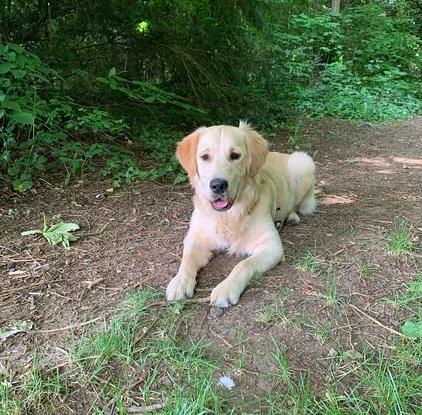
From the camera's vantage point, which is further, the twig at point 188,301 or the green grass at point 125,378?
the twig at point 188,301

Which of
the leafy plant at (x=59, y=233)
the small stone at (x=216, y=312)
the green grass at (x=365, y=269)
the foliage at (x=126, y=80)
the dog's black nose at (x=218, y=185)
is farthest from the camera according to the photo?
the foliage at (x=126, y=80)

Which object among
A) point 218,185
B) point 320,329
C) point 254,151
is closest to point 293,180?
point 254,151

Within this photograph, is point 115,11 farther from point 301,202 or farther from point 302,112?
point 302,112

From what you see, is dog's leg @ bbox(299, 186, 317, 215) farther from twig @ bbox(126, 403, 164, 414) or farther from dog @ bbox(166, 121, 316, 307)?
twig @ bbox(126, 403, 164, 414)

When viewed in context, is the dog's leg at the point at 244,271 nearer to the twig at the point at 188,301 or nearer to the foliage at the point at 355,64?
the twig at the point at 188,301

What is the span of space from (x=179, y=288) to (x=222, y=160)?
0.89 metres

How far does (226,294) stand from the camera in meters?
2.32

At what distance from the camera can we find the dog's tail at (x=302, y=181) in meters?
3.84

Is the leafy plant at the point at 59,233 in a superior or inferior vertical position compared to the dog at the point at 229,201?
inferior

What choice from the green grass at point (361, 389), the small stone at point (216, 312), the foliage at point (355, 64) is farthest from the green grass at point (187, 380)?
the foliage at point (355, 64)

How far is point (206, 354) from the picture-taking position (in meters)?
1.96

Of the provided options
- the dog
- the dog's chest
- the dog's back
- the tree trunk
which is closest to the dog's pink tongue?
the dog

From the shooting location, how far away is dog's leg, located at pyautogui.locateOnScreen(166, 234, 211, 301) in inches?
94.3

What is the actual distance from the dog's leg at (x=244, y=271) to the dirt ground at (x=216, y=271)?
0.20 feet
